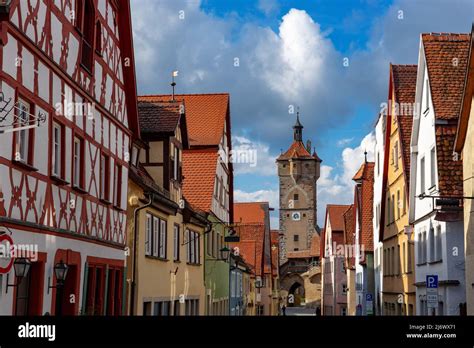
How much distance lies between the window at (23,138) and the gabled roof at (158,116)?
A: 434 inches

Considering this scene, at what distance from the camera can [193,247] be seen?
29.4 metres

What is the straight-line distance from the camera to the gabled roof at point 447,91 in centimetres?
2284

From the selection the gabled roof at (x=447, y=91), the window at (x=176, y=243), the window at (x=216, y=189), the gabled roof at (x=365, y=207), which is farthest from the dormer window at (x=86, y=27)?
the gabled roof at (x=365, y=207)

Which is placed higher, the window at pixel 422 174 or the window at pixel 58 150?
the window at pixel 422 174

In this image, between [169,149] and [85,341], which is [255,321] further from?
[169,149]

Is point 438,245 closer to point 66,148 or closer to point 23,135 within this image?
point 66,148

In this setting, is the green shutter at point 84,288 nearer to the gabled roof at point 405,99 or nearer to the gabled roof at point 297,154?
the gabled roof at point 405,99

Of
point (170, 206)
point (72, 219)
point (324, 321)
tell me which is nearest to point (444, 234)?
point (170, 206)

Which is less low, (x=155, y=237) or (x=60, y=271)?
(x=155, y=237)

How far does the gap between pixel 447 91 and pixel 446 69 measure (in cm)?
80

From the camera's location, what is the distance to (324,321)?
9258 millimetres

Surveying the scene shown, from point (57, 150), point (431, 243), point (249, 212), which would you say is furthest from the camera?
point (249, 212)

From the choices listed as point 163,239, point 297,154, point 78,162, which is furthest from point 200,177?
point 297,154

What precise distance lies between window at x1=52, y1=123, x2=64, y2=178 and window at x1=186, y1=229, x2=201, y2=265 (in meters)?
11.5
